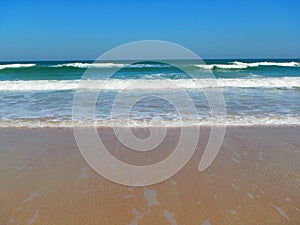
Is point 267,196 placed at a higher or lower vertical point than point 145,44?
lower

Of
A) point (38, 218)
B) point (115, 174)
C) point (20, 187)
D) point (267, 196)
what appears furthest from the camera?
point (115, 174)

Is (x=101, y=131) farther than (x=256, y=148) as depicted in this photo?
Yes

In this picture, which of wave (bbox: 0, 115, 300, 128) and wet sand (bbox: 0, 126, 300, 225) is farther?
wave (bbox: 0, 115, 300, 128)

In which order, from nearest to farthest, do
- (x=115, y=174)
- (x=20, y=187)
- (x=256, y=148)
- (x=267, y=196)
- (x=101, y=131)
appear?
(x=267, y=196) → (x=20, y=187) → (x=115, y=174) → (x=256, y=148) → (x=101, y=131)

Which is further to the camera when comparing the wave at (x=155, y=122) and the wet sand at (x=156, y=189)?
the wave at (x=155, y=122)

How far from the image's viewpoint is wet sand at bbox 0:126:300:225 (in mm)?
2829

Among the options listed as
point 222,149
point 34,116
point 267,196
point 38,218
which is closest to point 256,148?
point 222,149

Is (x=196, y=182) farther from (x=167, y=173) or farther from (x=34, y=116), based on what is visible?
(x=34, y=116)

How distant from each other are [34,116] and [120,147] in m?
3.84

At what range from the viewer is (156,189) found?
351 centimetres

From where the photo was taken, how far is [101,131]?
6.30 meters

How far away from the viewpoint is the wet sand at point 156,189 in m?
2.83

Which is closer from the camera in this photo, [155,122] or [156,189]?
Result: [156,189]

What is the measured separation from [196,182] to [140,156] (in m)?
1.33
